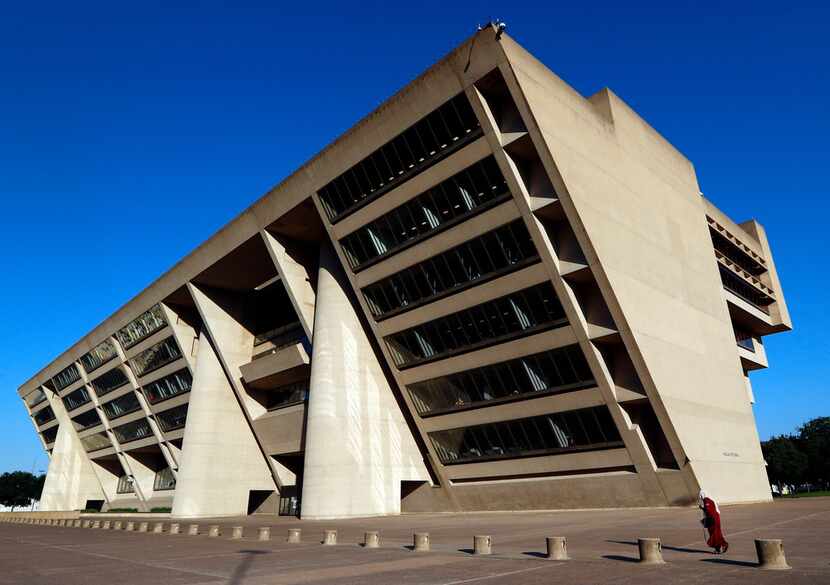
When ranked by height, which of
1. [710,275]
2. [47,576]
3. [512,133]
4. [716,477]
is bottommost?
[47,576]

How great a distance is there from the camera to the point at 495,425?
3225 cm

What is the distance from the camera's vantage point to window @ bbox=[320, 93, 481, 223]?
29.4 m

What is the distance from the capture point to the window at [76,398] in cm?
7523

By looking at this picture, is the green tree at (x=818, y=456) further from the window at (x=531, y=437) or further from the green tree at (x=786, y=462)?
the window at (x=531, y=437)

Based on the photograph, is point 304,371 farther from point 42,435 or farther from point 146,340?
point 42,435

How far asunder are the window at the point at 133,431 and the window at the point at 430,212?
4019cm

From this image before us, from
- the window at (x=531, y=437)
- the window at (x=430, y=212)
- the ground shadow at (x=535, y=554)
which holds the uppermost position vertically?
the window at (x=430, y=212)

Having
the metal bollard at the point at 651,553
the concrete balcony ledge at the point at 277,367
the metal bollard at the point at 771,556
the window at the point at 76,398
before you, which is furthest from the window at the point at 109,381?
the metal bollard at the point at 771,556

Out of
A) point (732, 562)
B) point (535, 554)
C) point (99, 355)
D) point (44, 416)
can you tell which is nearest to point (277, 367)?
point (535, 554)

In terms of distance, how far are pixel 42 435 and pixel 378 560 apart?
328 ft

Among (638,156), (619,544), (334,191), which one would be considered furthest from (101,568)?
(638,156)

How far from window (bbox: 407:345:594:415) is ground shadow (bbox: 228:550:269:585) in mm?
17068

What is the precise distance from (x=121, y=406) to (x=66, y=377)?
17.0 meters

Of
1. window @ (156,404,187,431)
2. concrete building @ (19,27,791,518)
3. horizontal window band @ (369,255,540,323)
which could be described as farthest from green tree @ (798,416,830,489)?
window @ (156,404,187,431)
